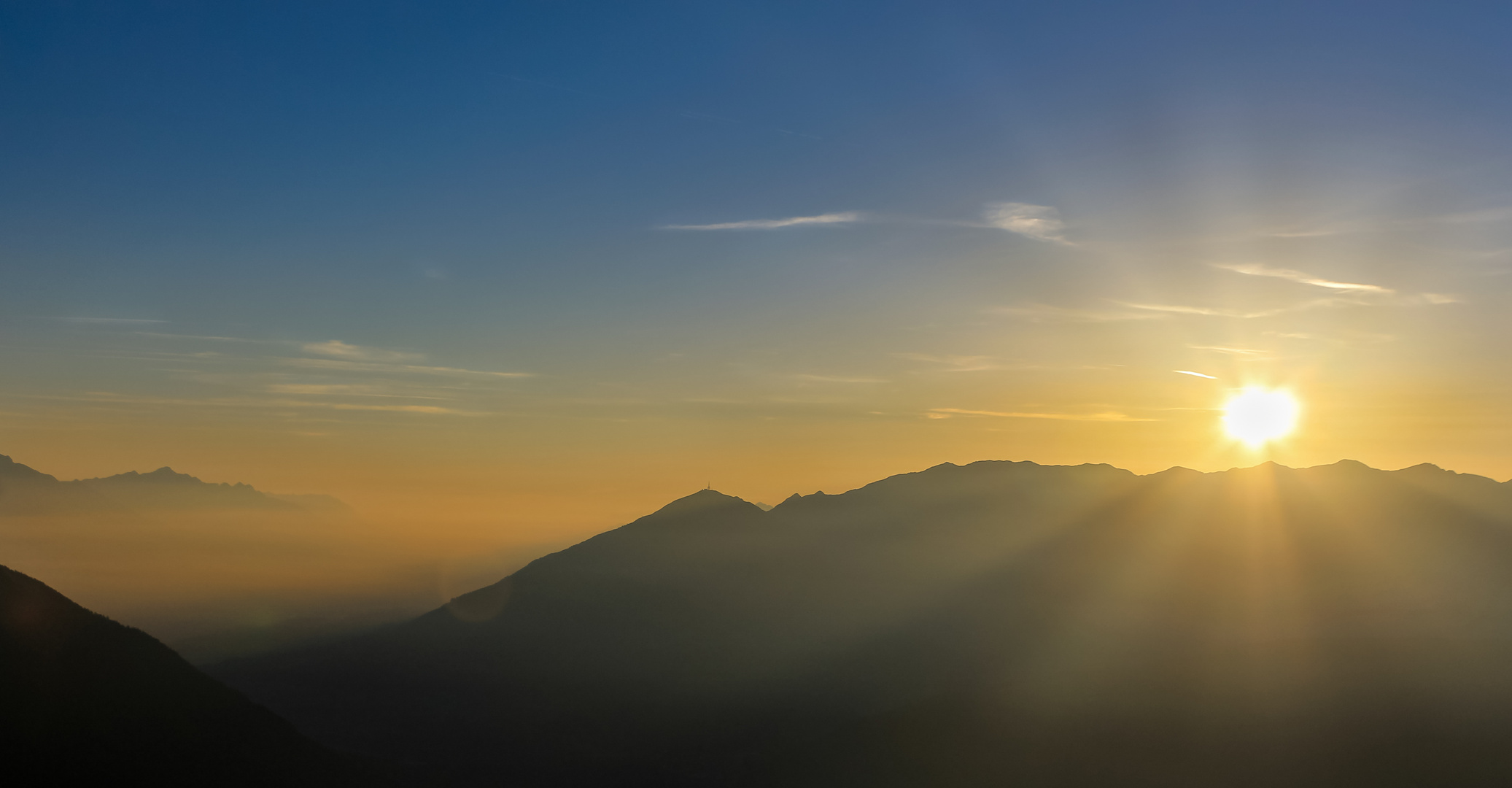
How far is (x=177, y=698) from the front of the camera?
3905 inches

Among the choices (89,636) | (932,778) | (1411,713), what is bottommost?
(932,778)

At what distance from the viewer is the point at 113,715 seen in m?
90.8

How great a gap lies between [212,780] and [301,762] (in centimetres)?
1514

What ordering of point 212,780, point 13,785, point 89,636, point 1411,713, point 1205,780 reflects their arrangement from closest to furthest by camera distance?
point 13,785, point 212,780, point 89,636, point 1205,780, point 1411,713

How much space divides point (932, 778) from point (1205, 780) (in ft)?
184

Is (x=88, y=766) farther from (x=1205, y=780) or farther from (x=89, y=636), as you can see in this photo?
(x=1205, y=780)

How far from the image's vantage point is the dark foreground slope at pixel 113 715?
8288cm

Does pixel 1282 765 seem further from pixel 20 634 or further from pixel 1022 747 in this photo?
pixel 20 634

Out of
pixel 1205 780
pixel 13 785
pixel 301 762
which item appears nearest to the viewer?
pixel 13 785

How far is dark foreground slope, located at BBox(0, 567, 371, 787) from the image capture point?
8288 cm

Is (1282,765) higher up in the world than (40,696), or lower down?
lower down

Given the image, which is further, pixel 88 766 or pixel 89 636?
pixel 89 636

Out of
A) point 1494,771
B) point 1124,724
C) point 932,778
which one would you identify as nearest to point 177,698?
point 932,778

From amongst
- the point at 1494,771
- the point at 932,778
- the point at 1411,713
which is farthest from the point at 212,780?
the point at 1411,713
